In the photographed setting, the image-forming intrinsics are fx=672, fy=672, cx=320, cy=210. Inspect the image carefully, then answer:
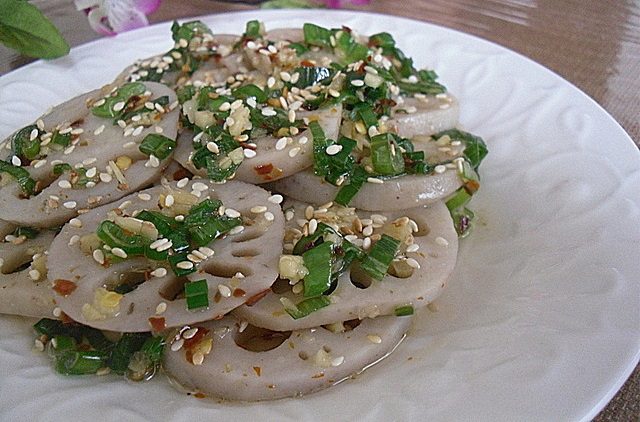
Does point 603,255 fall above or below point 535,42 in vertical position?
above

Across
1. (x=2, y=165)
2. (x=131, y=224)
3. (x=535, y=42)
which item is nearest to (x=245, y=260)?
(x=131, y=224)

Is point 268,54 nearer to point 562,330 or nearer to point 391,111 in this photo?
point 391,111

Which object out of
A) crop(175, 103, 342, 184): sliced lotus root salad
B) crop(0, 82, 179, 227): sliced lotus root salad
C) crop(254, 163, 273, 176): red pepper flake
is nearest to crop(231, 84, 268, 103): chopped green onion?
crop(175, 103, 342, 184): sliced lotus root salad

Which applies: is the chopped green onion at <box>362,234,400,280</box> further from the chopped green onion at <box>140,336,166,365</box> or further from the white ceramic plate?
the chopped green onion at <box>140,336,166,365</box>

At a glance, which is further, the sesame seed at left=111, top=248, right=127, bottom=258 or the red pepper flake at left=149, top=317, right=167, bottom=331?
the sesame seed at left=111, top=248, right=127, bottom=258

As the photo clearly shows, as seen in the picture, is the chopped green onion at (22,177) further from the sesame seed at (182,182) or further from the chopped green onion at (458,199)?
the chopped green onion at (458,199)

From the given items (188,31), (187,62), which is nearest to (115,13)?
(188,31)
